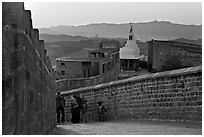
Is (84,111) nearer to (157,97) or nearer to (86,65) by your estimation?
(157,97)

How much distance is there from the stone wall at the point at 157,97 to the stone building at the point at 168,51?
112ft

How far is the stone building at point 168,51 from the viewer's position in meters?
52.7

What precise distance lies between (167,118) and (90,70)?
135 feet

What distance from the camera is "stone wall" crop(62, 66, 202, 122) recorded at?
41.5 ft

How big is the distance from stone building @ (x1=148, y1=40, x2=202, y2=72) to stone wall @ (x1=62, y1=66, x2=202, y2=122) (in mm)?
34189

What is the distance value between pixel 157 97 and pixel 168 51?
40370mm

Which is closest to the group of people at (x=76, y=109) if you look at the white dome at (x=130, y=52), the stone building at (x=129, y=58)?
the stone building at (x=129, y=58)

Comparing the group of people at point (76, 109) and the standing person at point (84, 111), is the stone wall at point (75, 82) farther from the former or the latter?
the group of people at point (76, 109)

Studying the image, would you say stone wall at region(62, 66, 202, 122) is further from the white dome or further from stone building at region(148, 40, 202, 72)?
the white dome

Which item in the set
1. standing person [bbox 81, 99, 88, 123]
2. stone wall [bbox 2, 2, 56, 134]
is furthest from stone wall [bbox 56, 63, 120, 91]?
stone wall [bbox 2, 2, 56, 134]

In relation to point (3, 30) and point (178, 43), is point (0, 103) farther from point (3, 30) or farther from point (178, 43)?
point (178, 43)

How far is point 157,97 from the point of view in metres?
14.8

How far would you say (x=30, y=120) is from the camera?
5.41 m

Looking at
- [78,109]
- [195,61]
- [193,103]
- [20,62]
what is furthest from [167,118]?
[195,61]
